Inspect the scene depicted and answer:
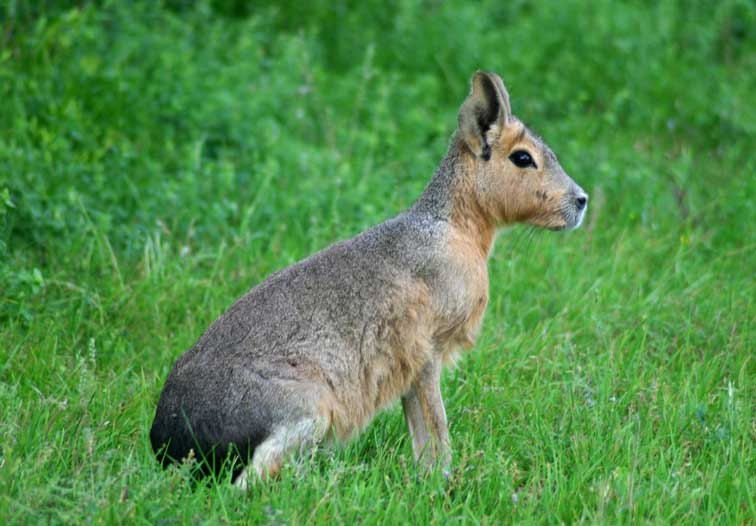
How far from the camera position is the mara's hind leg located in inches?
165

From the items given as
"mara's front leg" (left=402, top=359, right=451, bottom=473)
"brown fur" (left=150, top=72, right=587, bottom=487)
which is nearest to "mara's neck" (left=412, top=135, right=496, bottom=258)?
"brown fur" (left=150, top=72, right=587, bottom=487)

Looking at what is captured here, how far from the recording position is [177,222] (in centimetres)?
673

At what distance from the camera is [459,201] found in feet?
16.4

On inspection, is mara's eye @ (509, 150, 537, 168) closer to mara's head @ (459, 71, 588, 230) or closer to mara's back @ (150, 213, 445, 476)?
mara's head @ (459, 71, 588, 230)

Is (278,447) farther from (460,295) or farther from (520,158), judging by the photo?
(520,158)

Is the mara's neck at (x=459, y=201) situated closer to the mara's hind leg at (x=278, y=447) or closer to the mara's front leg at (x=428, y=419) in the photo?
the mara's front leg at (x=428, y=419)

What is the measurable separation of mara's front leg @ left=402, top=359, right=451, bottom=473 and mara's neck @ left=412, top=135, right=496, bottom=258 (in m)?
0.62

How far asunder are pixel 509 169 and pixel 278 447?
1.66 m

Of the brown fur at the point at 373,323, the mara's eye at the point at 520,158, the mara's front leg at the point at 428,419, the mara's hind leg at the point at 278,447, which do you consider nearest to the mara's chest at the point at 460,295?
the brown fur at the point at 373,323

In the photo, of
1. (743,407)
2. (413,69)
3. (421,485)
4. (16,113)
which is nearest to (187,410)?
(421,485)

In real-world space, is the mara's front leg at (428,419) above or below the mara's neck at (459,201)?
below

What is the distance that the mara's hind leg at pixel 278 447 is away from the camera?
4199 millimetres

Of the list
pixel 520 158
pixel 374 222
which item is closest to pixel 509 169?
pixel 520 158

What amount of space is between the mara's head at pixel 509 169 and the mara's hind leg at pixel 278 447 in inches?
52.9
